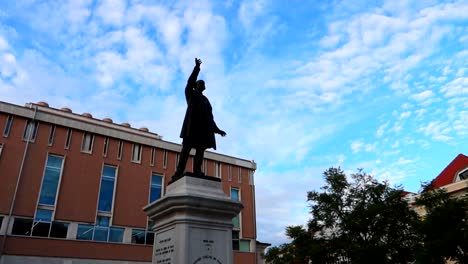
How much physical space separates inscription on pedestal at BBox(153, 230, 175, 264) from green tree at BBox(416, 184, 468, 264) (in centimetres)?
1502

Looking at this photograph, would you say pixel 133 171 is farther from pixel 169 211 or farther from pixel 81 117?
pixel 169 211

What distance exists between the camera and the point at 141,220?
31.8 metres

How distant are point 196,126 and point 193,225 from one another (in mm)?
2263

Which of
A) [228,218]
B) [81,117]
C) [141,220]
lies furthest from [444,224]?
[81,117]

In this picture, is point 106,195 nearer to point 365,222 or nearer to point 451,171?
point 365,222

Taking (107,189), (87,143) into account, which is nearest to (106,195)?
(107,189)

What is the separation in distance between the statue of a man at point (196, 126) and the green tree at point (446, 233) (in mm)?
14202

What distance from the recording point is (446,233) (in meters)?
18.2

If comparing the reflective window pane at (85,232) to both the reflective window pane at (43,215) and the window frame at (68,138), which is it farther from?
the window frame at (68,138)

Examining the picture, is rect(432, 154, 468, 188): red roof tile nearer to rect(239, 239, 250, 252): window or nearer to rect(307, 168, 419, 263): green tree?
rect(307, 168, 419, 263): green tree

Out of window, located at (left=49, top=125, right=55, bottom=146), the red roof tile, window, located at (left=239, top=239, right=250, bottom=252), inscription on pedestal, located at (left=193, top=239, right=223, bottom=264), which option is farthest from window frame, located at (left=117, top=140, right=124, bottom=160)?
inscription on pedestal, located at (left=193, top=239, right=223, bottom=264)

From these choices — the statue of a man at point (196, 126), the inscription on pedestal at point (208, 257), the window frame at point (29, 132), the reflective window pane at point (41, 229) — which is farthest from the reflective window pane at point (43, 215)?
the inscription on pedestal at point (208, 257)

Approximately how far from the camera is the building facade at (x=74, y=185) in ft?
88.2

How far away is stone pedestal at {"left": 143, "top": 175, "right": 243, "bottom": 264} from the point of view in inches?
253
